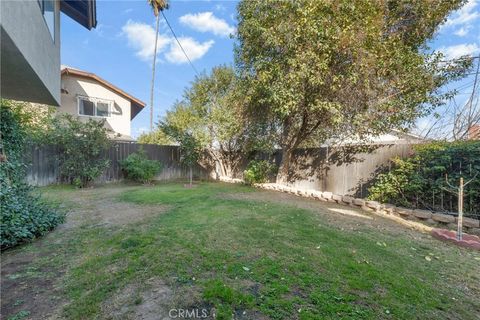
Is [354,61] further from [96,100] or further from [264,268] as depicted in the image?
[96,100]

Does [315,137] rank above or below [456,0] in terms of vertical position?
below

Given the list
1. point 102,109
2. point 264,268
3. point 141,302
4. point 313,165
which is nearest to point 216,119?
point 313,165

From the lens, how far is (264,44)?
763 cm

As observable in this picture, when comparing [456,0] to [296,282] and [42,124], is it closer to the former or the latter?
[296,282]

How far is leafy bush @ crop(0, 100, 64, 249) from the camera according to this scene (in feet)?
11.9

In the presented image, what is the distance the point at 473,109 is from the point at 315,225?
9952 mm

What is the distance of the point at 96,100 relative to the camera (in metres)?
14.6

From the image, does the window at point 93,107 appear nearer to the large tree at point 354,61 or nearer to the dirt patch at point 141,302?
the large tree at point 354,61

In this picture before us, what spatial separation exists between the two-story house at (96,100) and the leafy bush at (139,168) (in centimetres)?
223

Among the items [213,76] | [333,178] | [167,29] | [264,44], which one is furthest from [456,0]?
[167,29]

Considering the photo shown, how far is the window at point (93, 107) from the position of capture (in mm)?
14047
